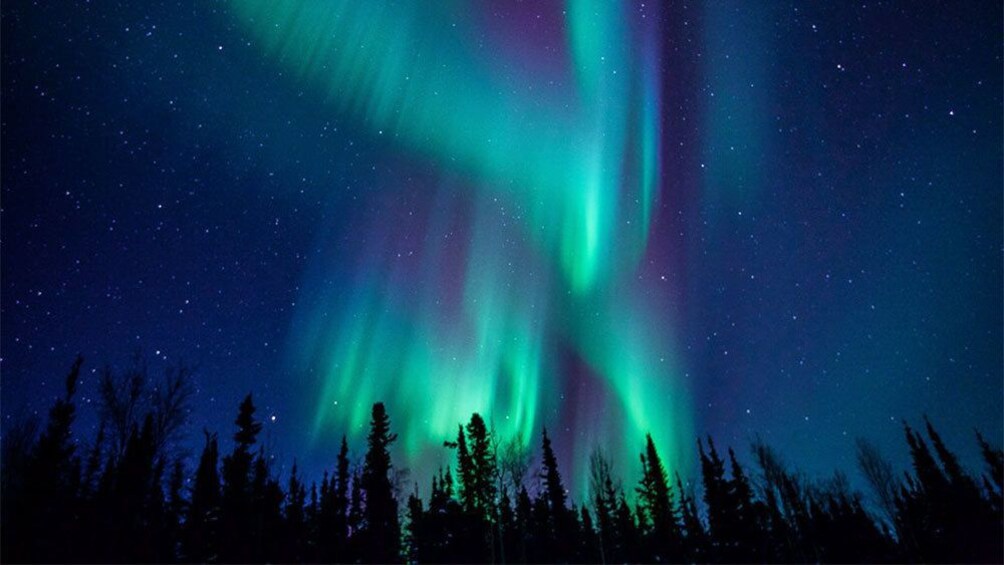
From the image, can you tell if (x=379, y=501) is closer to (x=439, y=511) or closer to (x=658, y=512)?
(x=439, y=511)

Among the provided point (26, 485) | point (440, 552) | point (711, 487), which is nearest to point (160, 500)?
point (26, 485)

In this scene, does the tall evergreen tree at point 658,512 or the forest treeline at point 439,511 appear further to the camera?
the tall evergreen tree at point 658,512

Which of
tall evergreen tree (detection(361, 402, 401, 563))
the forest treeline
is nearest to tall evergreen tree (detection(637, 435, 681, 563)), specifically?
the forest treeline

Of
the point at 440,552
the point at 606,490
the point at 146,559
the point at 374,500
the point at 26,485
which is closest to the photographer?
the point at 146,559

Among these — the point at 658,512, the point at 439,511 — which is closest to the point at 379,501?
the point at 439,511

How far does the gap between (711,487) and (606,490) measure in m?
11.9

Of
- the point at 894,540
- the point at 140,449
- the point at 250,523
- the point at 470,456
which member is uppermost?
the point at 470,456

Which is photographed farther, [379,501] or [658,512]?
[658,512]

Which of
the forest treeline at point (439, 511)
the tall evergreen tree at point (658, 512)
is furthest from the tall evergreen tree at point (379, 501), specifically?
the tall evergreen tree at point (658, 512)

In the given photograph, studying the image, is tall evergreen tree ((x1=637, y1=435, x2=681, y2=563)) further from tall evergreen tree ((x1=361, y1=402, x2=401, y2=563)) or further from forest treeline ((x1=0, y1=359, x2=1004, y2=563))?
tall evergreen tree ((x1=361, y1=402, x2=401, y2=563))

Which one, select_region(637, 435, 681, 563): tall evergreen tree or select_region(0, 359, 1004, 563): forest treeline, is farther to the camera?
select_region(637, 435, 681, 563): tall evergreen tree

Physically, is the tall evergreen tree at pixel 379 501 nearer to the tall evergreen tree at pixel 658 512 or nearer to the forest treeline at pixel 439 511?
the forest treeline at pixel 439 511

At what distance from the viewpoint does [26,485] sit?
91.9 feet

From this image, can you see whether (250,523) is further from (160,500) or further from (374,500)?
(374,500)
